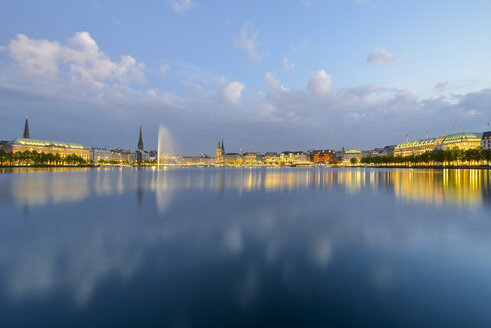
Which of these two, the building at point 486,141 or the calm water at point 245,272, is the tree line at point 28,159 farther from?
the building at point 486,141

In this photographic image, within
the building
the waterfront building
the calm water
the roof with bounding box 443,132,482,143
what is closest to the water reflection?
the calm water

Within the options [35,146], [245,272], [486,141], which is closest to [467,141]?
[486,141]

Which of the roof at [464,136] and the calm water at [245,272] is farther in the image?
the roof at [464,136]

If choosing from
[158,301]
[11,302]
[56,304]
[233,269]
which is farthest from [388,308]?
Result: [11,302]

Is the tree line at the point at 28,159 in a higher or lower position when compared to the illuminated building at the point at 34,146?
lower

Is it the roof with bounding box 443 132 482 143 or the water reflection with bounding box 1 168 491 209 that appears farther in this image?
the roof with bounding box 443 132 482 143

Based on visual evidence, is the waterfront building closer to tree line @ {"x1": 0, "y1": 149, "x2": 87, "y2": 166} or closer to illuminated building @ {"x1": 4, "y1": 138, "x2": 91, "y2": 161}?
tree line @ {"x1": 0, "y1": 149, "x2": 87, "y2": 166}

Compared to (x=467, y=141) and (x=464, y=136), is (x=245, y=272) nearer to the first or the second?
(x=467, y=141)

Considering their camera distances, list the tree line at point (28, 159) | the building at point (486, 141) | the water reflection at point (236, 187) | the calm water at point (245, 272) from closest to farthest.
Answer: the calm water at point (245, 272)
the water reflection at point (236, 187)
the tree line at point (28, 159)
the building at point (486, 141)

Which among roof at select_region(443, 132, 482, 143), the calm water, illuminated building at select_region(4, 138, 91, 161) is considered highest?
roof at select_region(443, 132, 482, 143)

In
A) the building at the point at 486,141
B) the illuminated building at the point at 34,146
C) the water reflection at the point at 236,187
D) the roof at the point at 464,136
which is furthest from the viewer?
the roof at the point at 464,136

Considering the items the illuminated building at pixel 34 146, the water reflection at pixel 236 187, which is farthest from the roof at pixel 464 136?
the illuminated building at pixel 34 146

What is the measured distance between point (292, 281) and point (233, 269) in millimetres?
1963

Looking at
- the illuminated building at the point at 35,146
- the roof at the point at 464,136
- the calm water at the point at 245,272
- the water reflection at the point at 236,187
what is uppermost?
the roof at the point at 464,136
